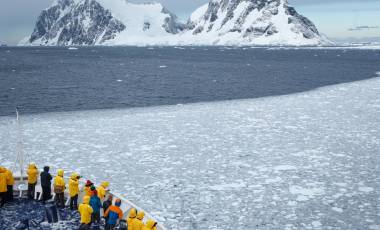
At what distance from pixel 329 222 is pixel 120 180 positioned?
7.00 metres

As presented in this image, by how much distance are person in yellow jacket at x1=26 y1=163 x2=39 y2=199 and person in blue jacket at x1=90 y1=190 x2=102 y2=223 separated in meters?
2.54

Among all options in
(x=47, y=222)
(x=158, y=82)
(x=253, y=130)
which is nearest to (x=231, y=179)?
(x=47, y=222)

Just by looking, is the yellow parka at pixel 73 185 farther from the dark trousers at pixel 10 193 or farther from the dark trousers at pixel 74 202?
the dark trousers at pixel 10 193

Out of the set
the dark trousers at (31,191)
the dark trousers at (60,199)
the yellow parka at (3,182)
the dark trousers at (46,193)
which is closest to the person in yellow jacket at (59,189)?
the dark trousers at (60,199)

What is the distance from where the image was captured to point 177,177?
13758 mm

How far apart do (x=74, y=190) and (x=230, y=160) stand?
6.98m

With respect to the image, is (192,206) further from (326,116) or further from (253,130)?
(326,116)

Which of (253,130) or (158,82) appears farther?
Result: (158,82)

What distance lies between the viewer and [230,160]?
15.9m

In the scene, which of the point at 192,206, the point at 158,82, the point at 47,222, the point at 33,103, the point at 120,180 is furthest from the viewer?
the point at 158,82

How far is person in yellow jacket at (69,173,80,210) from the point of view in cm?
1097

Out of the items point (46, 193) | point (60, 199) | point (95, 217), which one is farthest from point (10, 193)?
point (95, 217)

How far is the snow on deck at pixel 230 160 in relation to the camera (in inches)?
434

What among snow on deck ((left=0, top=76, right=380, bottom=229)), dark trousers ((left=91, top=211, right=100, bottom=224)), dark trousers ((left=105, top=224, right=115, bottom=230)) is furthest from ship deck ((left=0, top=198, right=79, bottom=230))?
snow on deck ((left=0, top=76, right=380, bottom=229))
